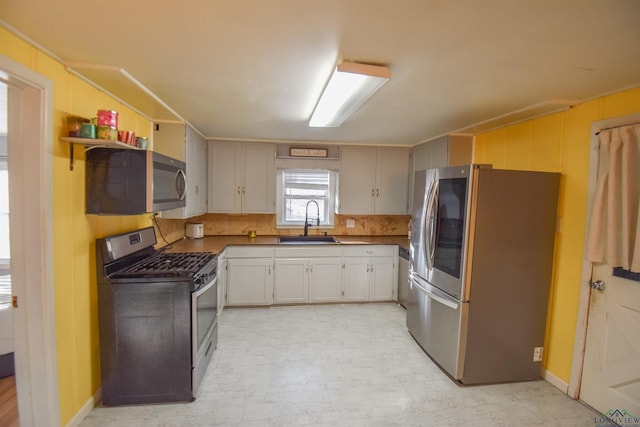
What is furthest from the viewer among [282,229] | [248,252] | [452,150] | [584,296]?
[282,229]

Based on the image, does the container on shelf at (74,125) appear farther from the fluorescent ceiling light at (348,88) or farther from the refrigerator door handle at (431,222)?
the refrigerator door handle at (431,222)

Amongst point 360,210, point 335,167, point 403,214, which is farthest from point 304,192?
point 403,214

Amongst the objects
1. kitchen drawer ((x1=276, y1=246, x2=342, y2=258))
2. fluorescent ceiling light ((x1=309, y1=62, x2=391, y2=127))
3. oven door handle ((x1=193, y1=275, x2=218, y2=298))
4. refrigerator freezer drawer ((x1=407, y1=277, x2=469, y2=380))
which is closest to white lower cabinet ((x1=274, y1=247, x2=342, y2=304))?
kitchen drawer ((x1=276, y1=246, x2=342, y2=258))

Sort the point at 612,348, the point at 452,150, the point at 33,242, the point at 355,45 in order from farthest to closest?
the point at 452,150
the point at 612,348
the point at 33,242
the point at 355,45

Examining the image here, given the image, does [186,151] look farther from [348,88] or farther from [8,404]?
[8,404]

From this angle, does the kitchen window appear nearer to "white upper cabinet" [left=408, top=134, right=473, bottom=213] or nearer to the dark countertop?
the dark countertop

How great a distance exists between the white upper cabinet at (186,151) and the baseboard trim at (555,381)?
365 centimetres

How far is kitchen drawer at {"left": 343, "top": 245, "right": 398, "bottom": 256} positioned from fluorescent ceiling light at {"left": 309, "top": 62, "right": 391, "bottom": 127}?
1860mm

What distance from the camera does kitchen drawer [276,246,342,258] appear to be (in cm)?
358

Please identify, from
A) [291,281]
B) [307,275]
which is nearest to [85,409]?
[291,281]

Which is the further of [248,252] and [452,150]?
[248,252]

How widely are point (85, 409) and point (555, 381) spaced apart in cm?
356

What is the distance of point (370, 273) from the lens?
378 centimetres

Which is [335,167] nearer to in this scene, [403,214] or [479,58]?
[403,214]
